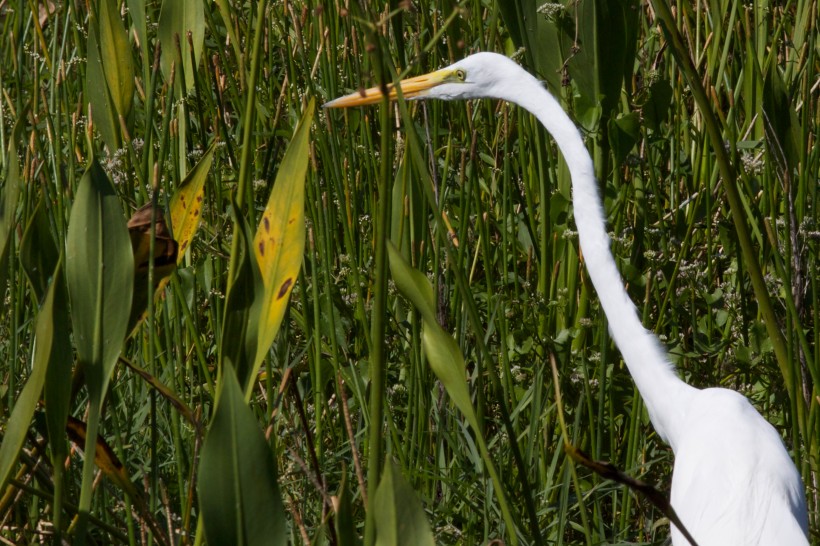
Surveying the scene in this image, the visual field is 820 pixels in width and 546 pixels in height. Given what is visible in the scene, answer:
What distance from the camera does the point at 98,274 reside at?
0.76m

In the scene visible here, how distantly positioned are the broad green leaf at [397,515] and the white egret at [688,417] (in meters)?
0.69

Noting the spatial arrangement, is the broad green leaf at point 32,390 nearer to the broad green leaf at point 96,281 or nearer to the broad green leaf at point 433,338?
the broad green leaf at point 96,281

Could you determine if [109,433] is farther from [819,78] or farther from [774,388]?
[819,78]

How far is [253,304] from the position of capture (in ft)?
2.55

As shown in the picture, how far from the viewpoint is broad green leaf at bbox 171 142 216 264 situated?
958 mm

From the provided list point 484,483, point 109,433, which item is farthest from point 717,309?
point 109,433

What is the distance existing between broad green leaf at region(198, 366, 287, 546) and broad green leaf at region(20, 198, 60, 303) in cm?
31

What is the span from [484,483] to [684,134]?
104 centimetres

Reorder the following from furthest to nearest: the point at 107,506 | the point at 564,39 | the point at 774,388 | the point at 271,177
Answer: the point at 271,177 < the point at 774,388 < the point at 564,39 < the point at 107,506

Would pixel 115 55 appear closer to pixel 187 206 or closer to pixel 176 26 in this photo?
pixel 176 26

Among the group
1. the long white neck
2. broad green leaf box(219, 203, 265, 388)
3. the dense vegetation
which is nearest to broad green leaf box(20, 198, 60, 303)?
the dense vegetation

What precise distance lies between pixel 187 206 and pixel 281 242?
219 millimetres

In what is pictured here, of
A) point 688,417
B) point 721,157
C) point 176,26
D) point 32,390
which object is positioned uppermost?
point 176,26

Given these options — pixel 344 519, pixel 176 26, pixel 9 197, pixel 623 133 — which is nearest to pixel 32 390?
pixel 9 197
